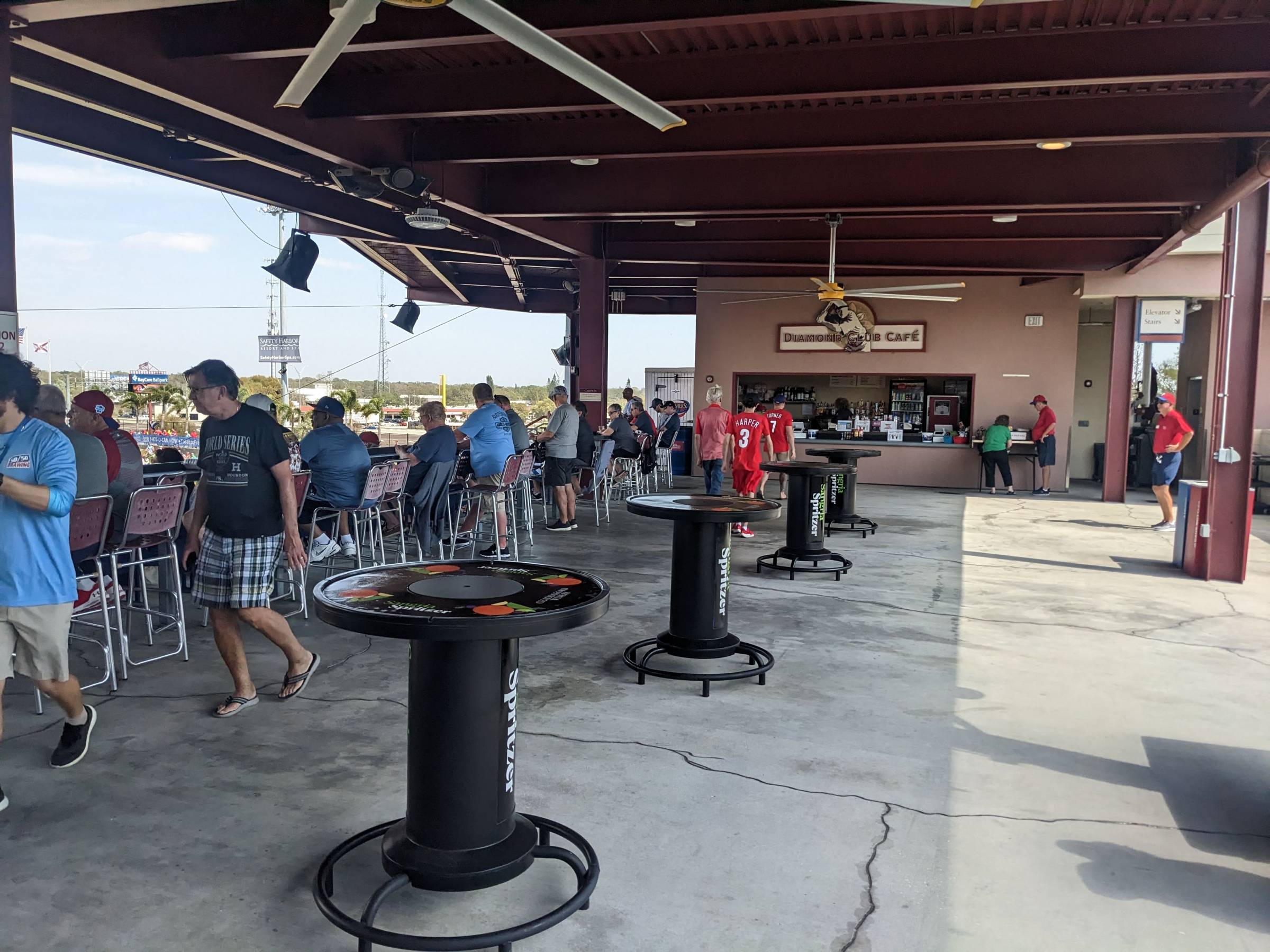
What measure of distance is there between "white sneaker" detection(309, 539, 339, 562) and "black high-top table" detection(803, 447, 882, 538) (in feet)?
16.1

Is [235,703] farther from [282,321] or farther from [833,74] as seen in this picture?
[282,321]

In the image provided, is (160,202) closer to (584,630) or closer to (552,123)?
(552,123)

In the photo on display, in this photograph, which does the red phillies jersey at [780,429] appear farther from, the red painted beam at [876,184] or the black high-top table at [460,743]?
the black high-top table at [460,743]

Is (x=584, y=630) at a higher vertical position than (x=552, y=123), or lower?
lower

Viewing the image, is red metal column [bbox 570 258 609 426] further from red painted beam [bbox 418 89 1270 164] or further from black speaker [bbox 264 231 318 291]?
red painted beam [bbox 418 89 1270 164]

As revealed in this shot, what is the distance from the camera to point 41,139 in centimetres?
690

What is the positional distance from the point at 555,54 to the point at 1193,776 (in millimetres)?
3610

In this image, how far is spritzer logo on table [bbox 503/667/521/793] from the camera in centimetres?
230

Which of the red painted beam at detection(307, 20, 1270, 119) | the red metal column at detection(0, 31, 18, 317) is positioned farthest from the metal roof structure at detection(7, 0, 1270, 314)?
the red metal column at detection(0, 31, 18, 317)

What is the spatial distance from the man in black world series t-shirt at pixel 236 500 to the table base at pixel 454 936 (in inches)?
51.9

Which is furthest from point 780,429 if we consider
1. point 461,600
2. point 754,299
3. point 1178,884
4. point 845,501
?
point 461,600

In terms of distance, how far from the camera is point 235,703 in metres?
3.62

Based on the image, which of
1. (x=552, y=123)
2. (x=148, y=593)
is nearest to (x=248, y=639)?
(x=148, y=593)

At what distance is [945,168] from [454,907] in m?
7.94
